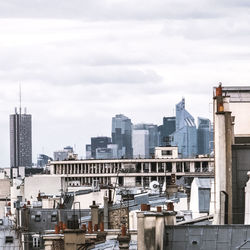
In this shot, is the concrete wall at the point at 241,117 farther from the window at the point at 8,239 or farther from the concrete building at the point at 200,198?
the window at the point at 8,239

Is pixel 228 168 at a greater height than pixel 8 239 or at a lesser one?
greater

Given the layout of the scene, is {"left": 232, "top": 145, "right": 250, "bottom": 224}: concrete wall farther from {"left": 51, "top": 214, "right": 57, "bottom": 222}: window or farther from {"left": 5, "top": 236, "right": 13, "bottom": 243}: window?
{"left": 51, "top": 214, "right": 57, "bottom": 222}: window

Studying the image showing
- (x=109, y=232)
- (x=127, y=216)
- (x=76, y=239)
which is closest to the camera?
(x=76, y=239)

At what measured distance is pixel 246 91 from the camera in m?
46.9

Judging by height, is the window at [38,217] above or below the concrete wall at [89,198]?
below

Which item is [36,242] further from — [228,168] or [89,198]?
[228,168]

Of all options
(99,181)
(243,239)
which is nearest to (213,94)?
(243,239)

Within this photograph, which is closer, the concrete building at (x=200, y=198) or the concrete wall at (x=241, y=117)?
the concrete wall at (x=241, y=117)

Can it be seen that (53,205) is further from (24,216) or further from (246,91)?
(246,91)

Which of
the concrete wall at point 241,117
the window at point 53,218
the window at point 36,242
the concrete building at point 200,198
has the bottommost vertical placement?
the window at point 36,242

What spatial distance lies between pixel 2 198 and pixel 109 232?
362 feet

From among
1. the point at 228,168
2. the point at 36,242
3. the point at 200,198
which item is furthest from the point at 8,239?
the point at 228,168

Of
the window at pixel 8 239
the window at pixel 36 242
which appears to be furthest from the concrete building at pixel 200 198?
the window at pixel 8 239

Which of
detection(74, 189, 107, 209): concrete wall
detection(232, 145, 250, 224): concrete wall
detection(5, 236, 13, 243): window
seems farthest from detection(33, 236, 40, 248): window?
detection(232, 145, 250, 224): concrete wall
